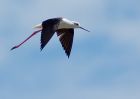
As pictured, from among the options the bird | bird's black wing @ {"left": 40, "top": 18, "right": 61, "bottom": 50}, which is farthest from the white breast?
bird's black wing @ {"left": 40, "top": 18, "right": 61, "bottom": 50}

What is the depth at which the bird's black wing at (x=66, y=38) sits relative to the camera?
24.0 metres

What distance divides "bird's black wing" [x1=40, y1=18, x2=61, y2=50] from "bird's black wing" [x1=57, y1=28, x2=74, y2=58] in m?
1.26

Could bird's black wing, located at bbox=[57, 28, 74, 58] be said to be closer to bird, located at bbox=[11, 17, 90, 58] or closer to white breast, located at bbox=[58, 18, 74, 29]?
bird, located at bbox=[11, 17, 90, 58]

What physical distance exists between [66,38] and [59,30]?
294 millimetres

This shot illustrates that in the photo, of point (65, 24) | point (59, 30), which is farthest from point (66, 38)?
point (65, 24)

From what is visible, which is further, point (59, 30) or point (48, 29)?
point (59, 30)

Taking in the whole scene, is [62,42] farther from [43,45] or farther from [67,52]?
[43,45]

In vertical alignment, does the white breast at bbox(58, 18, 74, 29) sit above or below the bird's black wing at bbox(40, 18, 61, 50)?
above

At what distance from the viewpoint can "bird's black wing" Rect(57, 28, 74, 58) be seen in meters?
24.0

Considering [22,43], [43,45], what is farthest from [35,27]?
[43,45]

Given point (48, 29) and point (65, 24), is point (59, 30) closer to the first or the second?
point (65, 24)

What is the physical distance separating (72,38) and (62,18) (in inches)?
55.3

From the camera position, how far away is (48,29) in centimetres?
2211

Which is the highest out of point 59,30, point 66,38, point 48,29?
point 59,30
